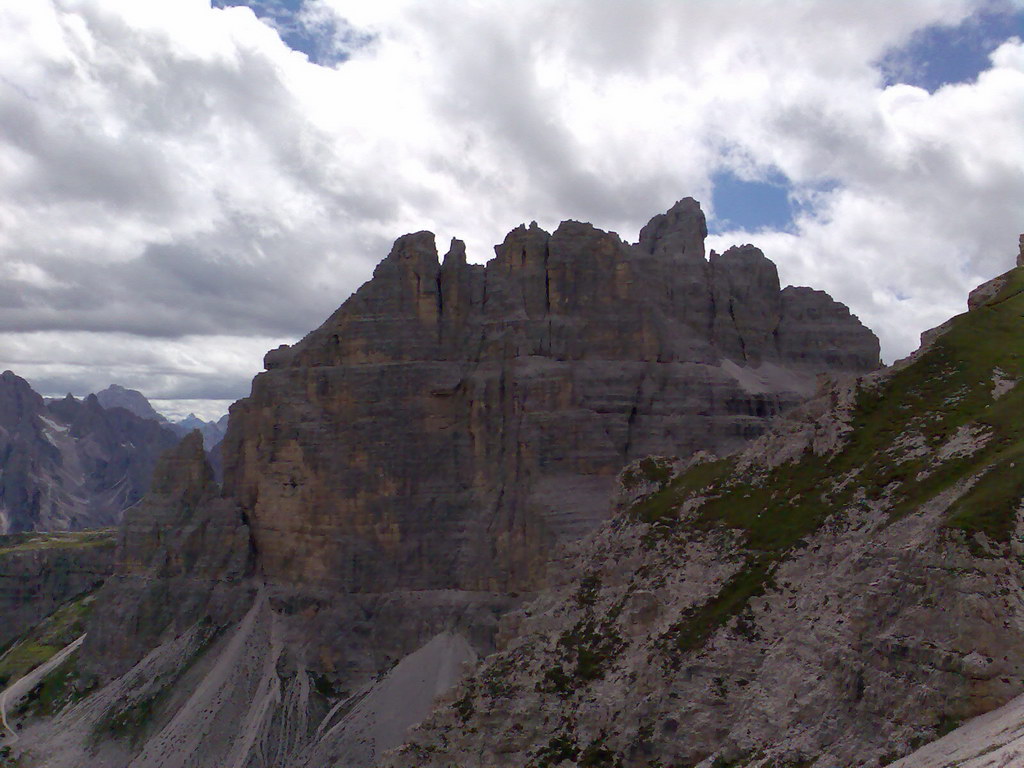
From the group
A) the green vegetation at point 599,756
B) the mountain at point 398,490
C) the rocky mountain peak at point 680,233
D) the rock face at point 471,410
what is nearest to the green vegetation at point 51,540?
the mountain at point 398,490

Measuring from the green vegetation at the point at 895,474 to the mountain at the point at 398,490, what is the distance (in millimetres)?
50045

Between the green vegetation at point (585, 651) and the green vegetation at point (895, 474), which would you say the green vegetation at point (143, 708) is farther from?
the green vegetation at point (895, 474)

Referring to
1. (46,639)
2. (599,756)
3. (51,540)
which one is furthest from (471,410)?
(51,540)

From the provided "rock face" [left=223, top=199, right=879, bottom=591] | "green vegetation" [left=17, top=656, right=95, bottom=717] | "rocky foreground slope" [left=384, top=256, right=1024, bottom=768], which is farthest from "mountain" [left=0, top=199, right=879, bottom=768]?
"rocky foreground slope" [left=384, top=256, right=1024, bottom=768]

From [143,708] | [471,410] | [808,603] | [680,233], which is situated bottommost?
[143,708]

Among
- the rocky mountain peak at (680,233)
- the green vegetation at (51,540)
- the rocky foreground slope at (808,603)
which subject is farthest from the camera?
the green vegetation at (51,540)

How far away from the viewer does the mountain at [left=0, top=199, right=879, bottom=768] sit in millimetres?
90938

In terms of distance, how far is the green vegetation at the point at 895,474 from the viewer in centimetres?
2855

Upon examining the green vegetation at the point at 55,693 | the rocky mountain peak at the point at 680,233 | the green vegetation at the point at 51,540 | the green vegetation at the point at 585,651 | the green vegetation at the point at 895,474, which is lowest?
the green vegetation at the point at 55,693

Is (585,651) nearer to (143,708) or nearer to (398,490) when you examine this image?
(398,490)

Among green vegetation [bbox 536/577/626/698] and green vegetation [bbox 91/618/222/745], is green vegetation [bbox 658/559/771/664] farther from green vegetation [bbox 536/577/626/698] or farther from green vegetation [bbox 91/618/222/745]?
green vegetation [bbox 91/618/222/745]

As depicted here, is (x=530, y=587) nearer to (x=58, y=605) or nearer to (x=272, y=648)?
(x=272, y=648)

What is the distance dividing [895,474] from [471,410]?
228 feet

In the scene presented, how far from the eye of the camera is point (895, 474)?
3241 centimetres
